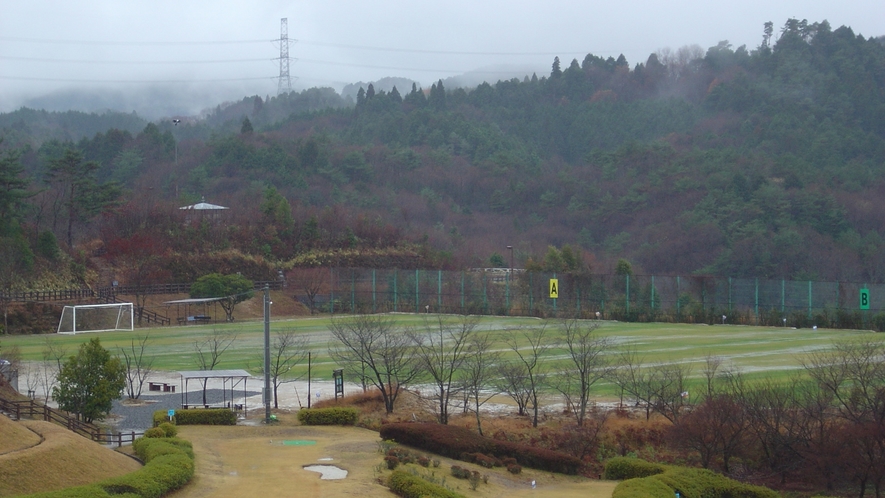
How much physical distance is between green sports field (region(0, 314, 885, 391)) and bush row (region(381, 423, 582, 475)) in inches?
495

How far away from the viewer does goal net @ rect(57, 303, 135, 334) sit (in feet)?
193

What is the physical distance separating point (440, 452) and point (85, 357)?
452 inches

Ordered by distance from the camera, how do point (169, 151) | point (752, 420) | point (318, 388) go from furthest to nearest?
point (169, 151)
point (318, 388)
point (752, 420)

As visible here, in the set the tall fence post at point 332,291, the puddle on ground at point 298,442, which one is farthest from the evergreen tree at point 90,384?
the tall fence post at point 332,291

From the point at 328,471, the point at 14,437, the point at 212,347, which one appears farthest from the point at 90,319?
the point at 14,437

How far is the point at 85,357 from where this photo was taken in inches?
1187

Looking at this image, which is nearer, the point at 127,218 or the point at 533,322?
the point at 533,322

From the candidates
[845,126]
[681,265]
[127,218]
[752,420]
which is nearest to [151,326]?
[127,218]

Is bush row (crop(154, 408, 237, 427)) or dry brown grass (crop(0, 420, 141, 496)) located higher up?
dry brown grass (crop(0, 420, 141, 496))

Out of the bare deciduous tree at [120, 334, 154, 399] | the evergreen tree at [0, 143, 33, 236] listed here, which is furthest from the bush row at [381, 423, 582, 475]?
the evergreen tree at [0, 143, 33, 236]

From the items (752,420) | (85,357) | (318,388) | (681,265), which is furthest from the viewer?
(681,265)

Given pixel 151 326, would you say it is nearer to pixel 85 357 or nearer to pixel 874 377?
pixel 85 357

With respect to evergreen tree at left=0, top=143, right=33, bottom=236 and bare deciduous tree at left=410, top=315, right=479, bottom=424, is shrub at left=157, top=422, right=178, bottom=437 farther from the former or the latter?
evergreen tree at left=0, top=143, right=33, bottom=236

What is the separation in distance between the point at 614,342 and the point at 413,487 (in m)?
28.6
